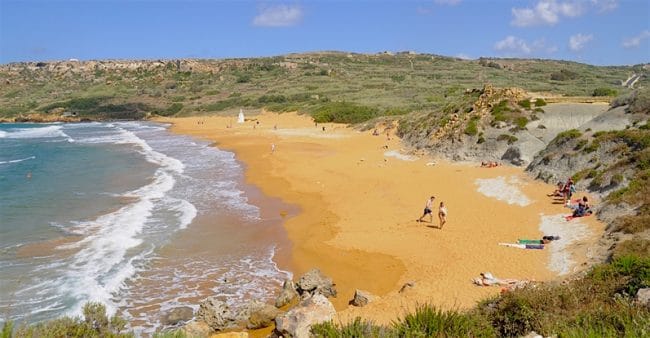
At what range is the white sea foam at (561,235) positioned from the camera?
40.4 ft

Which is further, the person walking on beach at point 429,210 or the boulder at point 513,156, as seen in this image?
the boulder at point 513,156

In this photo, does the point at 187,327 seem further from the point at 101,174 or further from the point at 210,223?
the point at 101,174

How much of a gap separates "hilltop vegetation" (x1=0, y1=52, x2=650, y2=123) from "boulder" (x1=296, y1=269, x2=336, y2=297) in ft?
139

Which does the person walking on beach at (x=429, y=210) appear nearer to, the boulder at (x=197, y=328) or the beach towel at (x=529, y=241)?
the beach towel at (x=529, y=241)

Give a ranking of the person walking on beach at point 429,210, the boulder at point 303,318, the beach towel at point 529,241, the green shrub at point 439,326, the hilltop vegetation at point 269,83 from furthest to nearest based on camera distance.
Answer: the hilltop vegetation at point 269,83
the person walking on beach at point 429,210
the beach towel at point 529,241
the boulder at point 303,318
the green shrub at point 439,326

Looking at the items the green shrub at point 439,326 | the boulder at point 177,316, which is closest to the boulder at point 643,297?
the green shrub at point 439,326

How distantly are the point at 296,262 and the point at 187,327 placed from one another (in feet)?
16.8

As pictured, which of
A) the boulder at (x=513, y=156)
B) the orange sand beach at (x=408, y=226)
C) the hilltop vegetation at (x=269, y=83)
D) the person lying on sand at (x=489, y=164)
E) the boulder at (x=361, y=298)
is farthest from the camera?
the hilltop vegetation at (x=269, y=83)

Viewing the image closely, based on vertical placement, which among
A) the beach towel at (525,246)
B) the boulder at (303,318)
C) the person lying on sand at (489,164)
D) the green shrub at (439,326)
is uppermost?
the green shrub at (439,326)

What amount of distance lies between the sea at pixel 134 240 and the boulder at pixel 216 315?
41.0 inches

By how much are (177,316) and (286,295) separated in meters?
2.37

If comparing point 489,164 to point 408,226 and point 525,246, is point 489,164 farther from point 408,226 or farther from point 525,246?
point 525,246

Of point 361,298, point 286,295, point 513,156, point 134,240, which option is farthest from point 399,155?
point 286,295

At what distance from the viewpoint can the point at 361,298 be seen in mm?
11148
